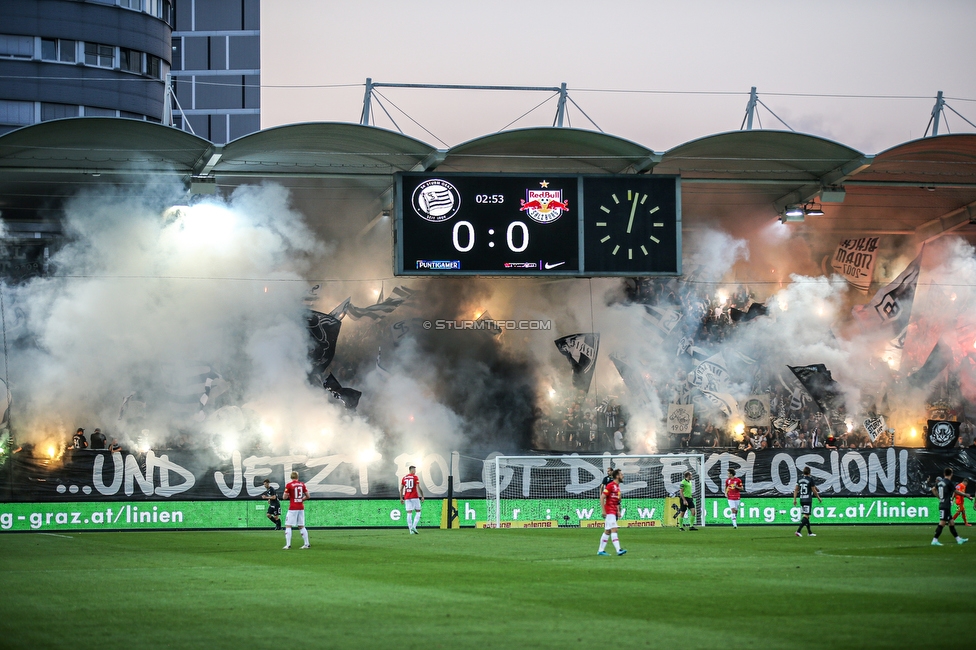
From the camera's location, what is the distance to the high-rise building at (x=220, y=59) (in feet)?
242

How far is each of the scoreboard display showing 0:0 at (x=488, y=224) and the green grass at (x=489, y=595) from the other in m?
8.15

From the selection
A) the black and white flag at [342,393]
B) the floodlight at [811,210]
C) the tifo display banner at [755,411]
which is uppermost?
the floodlight at [811,210]

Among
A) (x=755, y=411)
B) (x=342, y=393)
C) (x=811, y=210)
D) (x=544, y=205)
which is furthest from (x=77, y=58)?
(x=811, y=210)

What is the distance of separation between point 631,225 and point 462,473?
30.0 feet

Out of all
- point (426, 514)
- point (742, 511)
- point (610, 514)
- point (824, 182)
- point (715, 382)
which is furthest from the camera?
point (715, 382)

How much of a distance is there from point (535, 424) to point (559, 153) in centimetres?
1186

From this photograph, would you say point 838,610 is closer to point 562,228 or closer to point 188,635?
point 188,635

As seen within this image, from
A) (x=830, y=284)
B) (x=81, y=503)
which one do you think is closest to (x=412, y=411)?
(x=81, y=503)

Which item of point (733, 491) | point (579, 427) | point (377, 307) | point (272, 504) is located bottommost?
point (272, 504)

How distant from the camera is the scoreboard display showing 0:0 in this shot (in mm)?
27484

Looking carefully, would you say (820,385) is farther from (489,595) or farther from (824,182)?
(489,595)

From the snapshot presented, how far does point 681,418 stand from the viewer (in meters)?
38.9

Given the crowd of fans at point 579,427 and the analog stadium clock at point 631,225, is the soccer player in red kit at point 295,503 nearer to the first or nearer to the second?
the analog stadium clock at point 631,225

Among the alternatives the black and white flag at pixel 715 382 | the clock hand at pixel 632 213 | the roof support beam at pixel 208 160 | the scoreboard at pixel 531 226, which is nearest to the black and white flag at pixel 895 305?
the black and white flag at pixel 715 382
